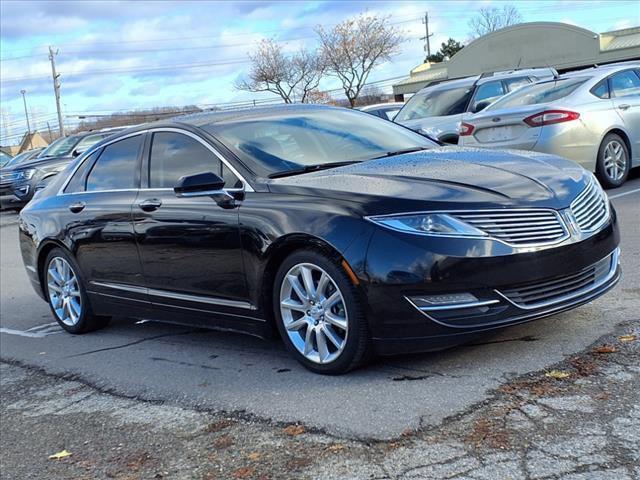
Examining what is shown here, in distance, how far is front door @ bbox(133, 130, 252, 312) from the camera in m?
4.76

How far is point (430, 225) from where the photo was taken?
3947 millimetres

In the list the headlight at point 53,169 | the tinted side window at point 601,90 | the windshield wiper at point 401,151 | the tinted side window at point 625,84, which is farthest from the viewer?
the headlight at point 53,169

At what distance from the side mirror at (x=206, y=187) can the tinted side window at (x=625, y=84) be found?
23.4 ft

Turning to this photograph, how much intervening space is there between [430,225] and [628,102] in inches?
283

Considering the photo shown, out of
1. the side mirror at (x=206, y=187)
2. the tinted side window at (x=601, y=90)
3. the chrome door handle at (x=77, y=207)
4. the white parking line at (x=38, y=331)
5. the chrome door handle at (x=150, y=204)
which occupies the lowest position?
the white parking line at (x=38, y=331)

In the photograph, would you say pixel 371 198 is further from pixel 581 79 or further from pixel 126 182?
pixel 581 79

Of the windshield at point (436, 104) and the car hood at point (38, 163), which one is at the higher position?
the windshield at point (436, 104)

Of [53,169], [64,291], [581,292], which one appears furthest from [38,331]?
[53,169]

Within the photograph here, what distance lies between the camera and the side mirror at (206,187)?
4719 millimetres

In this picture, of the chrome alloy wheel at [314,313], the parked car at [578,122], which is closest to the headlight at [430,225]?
the chrome alloy wheel at [314,313]

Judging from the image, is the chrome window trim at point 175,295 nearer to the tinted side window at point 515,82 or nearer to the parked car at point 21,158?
the tinted side window at point 515,82

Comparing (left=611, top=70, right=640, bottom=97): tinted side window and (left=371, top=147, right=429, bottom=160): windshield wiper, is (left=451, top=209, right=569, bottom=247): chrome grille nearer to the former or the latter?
(left=371, top=147, right=429, bottom=160): windshield wiper

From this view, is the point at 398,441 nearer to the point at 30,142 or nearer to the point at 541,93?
the point at 541,93

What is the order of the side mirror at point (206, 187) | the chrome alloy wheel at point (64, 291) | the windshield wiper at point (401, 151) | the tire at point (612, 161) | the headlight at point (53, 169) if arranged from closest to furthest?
the side mirror at point (206, 187), the windshield wiper at point (401, 151), the chrome alloy wheel at point (64, 291), the tire at point (612, 161), the headlight at point (53, 169)
